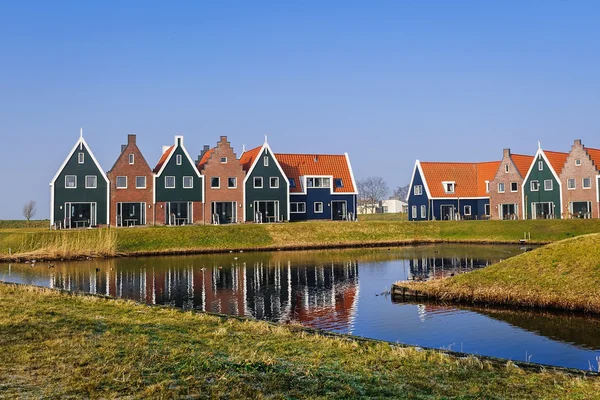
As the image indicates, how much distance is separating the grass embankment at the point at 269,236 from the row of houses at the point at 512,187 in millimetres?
9209

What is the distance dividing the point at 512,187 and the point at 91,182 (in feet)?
138

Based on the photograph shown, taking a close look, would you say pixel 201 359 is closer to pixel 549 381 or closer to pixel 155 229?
pixel 549 381

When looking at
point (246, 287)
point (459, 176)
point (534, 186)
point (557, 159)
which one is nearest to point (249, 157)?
point (459, 176)

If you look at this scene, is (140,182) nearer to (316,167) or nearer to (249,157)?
(249,157)

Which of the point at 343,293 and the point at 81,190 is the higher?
the point at 81,190

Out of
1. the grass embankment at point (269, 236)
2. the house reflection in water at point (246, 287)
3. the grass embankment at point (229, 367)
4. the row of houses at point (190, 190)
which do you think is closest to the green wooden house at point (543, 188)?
the grass embankment at point (269, 236)

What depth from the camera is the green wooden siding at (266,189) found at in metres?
53.4

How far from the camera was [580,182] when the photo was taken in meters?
53.0

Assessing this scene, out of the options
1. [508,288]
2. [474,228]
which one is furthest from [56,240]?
[474,228]

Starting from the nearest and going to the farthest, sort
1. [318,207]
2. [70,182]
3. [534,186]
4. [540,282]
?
[540,282], [70,182], [534,186], [318,207]

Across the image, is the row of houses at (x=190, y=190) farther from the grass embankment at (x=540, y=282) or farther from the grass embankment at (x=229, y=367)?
the grass embankment at (x=229, y=367)

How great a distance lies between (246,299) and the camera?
2105 cm

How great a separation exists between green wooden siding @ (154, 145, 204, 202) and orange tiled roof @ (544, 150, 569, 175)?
115 feet

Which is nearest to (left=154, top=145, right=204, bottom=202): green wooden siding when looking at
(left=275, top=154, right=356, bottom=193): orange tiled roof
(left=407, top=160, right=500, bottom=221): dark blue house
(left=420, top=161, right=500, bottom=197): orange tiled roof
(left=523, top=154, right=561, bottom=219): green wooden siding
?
(left=275, top=154, right=356, bottom=193): orange tiled roof
